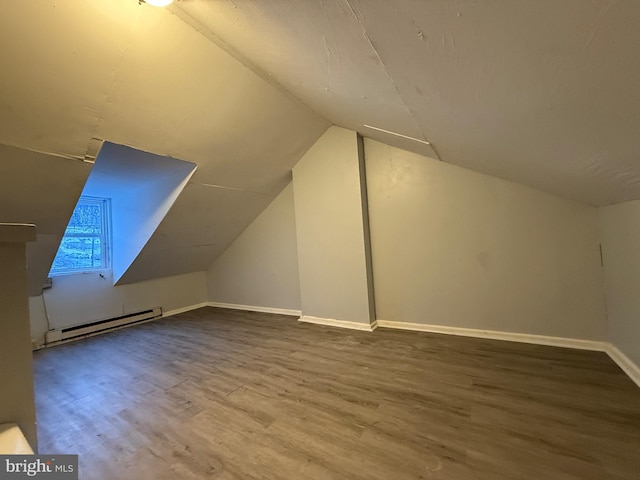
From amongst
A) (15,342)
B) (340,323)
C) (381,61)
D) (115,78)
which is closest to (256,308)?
(340,323)

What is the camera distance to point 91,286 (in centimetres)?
405

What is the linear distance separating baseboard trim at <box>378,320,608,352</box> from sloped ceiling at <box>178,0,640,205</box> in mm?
1304

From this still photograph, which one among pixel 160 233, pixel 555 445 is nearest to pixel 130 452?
pixel 555 445

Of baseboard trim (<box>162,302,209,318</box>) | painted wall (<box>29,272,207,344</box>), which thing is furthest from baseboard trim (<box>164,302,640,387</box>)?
painted wall (<box>29,272,207,344</box>)

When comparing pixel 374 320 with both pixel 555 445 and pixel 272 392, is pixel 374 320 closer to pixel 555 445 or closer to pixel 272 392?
pixel 272 392

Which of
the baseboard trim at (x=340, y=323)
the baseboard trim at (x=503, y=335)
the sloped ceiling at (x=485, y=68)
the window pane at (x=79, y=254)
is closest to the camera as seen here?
the sloped ceiling at (x=485, y=68)

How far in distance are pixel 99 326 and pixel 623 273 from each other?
19.0 ft

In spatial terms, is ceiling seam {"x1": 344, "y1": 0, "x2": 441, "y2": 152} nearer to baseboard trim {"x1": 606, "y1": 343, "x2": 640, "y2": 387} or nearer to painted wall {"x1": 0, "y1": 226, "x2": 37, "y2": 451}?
painted wall {"x1": 0, "y1": 226, "x2": 37, "y2": 451}

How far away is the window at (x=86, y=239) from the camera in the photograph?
3967 mm

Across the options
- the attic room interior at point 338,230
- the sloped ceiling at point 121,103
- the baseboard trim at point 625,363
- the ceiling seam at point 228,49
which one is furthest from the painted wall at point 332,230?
the baseboard trim at point 625,363

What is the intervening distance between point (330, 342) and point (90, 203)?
413cm

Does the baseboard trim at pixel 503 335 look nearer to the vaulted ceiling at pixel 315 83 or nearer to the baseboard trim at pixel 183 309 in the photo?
the vaulted ceiling at pixel 315 83

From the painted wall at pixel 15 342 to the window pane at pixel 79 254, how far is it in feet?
13.2

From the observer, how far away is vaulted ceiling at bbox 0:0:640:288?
0.76 m
